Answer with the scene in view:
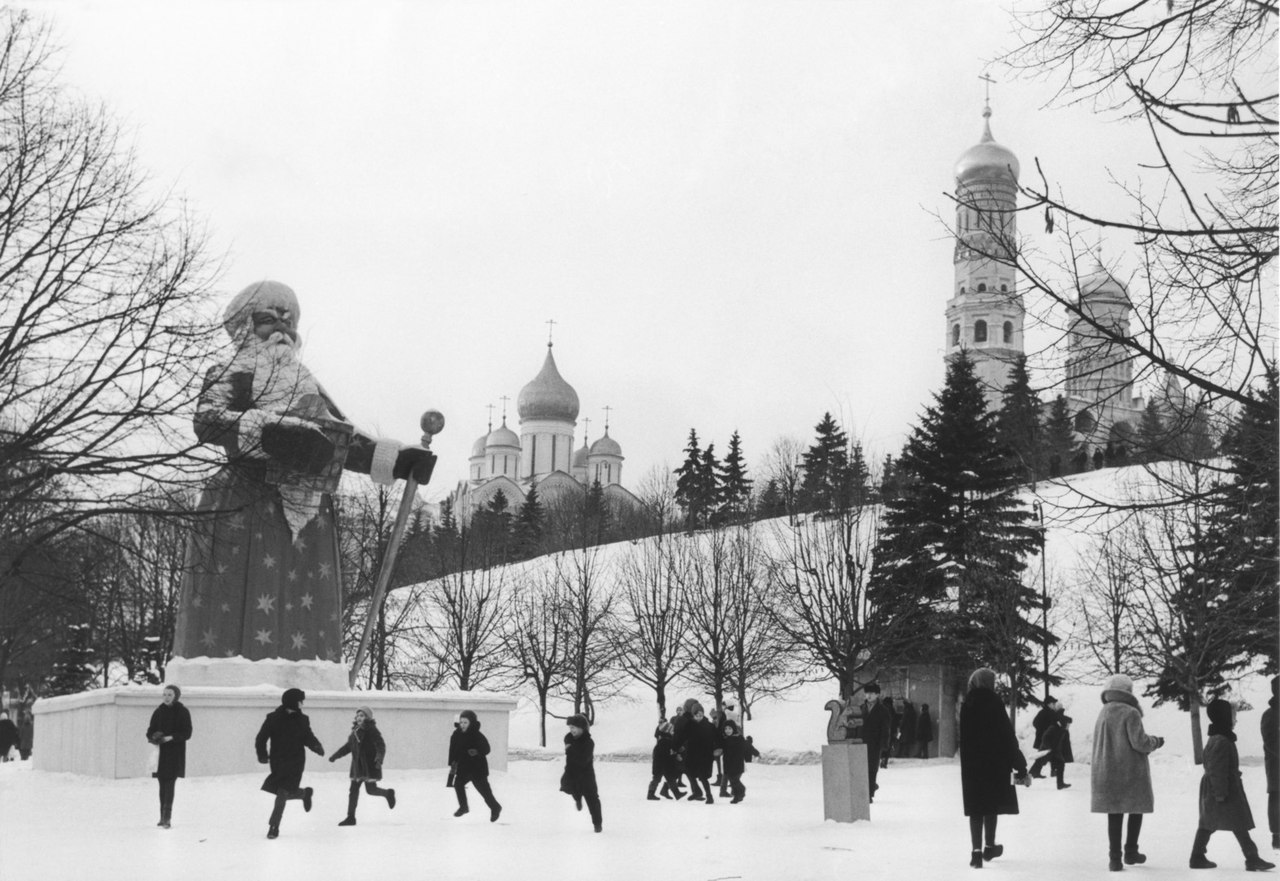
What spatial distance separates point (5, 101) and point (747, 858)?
28.6 feet

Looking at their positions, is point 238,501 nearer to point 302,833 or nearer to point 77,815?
point 77,815

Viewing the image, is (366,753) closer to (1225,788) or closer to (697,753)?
(697,753)

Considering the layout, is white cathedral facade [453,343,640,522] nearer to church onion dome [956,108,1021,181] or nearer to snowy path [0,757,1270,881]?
church onion dome [956,108,1021,181]

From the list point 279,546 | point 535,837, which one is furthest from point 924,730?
point 535,837

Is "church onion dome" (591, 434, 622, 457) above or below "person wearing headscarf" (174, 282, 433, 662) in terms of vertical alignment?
above

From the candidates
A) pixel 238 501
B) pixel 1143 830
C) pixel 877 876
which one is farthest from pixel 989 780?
pixel 238 501

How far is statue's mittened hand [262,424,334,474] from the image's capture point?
16859mm

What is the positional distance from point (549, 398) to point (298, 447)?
91.1 m

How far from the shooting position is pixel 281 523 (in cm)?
1872

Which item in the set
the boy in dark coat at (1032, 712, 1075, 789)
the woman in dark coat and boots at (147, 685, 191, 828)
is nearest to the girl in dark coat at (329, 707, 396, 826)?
the woman in dark coat and boots at (147, 685, 191, 828)

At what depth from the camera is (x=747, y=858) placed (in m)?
10.9

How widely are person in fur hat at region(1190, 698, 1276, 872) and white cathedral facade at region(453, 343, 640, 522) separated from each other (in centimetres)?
8926

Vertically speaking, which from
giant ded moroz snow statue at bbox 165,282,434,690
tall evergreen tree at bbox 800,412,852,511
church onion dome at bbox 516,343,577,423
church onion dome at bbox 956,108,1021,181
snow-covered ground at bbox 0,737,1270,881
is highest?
church onion dome at bbox 956,108,1021,181

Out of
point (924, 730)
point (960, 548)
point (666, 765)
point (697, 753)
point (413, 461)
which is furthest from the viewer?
point (960, 548)
